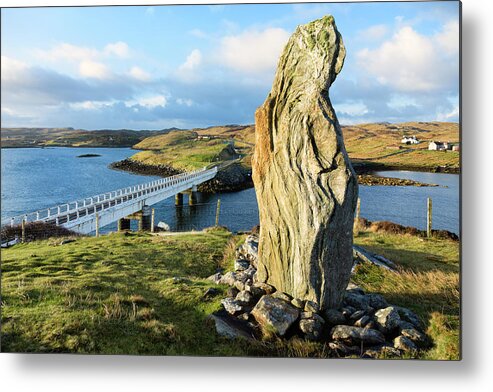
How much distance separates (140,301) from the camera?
283 inches

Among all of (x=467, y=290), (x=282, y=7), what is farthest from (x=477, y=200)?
(x=282, y=7)

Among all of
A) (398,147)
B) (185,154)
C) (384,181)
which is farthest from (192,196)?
(398,147)

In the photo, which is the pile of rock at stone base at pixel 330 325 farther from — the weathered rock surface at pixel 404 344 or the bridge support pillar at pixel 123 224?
the bridge support pillar at pixel 123 224

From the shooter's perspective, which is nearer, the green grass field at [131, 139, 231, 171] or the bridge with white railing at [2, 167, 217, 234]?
the bridge with white railing at [2, 167, 217, 234]

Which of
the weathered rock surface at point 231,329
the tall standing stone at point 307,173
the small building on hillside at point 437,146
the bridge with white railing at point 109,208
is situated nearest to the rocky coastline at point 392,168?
the small building on hillside at point 437,146

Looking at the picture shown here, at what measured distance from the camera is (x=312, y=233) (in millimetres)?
6219

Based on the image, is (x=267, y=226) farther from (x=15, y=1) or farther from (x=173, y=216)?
(x=173, y=216)

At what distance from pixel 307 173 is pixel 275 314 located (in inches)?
86.4

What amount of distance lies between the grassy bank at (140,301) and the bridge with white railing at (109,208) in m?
3.43

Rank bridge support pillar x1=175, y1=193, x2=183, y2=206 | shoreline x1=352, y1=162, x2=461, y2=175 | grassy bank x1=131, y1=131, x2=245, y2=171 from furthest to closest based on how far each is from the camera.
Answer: grassy bank x1=131, y1=131, x2=245, y2=171, bridge support pillar x1=175, y1=193, x2=183, y2=206, shoreline x1=352, y1=162, x2=461, y2=175

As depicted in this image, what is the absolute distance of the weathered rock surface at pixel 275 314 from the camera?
606cm

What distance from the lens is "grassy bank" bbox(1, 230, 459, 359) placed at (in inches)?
255

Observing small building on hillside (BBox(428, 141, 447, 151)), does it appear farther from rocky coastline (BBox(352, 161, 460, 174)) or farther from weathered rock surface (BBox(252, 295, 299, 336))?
weathered rock surface (BBox(252, 295, 299, 336))

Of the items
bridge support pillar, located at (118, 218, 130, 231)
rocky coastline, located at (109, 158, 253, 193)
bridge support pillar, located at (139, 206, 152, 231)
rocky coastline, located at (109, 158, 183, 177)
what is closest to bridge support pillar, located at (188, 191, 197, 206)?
rocky coastline, located at (109, 158, 253, 193)
